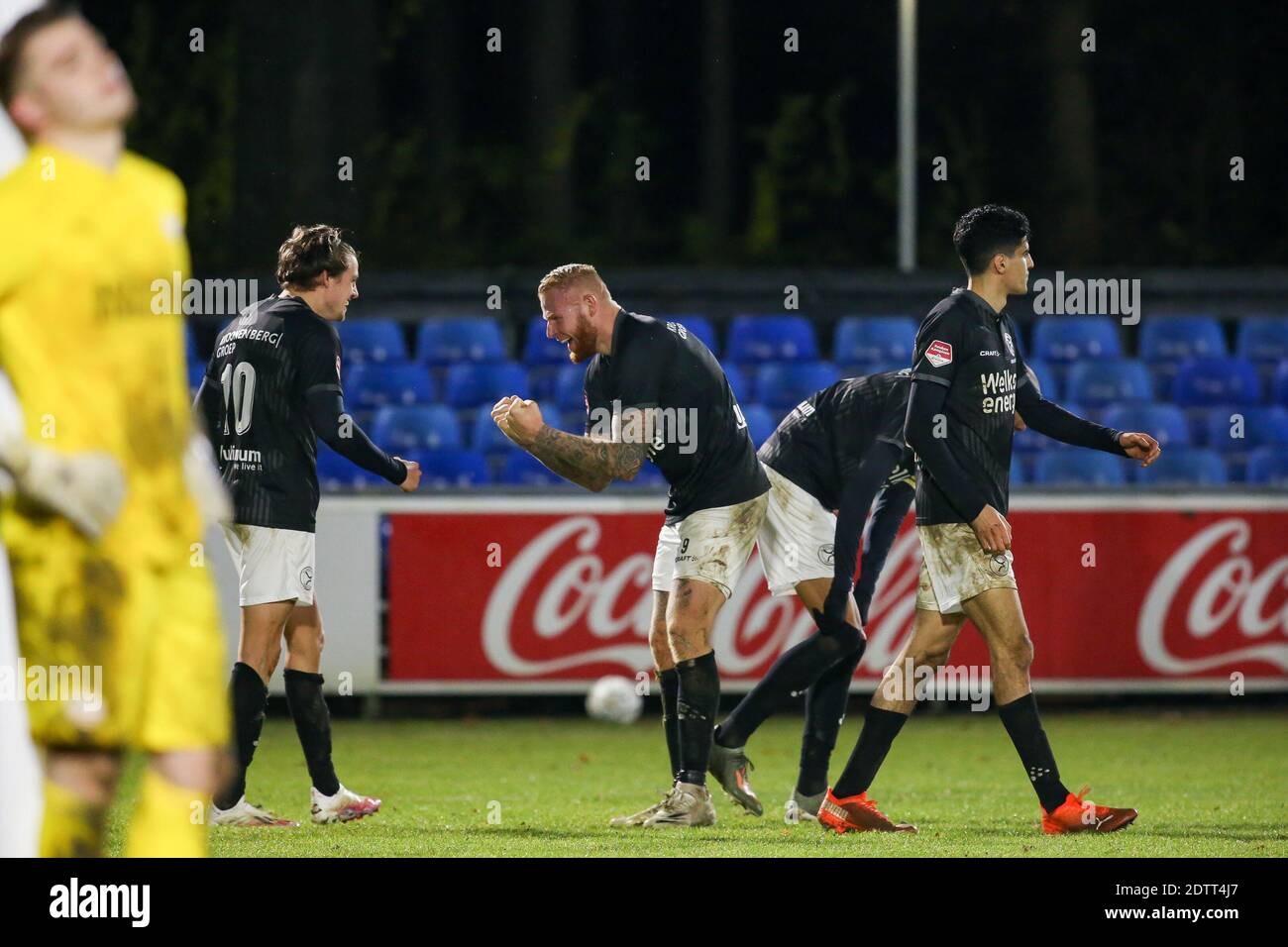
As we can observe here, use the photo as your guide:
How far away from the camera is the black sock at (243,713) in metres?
6.78

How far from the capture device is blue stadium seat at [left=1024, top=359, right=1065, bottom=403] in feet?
42.5

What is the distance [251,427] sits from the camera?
6.89 meters

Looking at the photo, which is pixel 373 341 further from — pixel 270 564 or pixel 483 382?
pixel 270 564

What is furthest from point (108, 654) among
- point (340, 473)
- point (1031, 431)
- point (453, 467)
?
point (1031, 431)

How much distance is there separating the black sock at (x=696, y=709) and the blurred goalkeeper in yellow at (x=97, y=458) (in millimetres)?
3426

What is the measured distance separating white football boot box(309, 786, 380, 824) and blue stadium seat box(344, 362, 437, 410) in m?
6.23

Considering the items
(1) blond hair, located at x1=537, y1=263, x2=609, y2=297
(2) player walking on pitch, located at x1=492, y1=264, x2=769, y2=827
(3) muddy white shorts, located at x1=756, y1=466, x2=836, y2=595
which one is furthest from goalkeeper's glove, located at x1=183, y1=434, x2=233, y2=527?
(3) muddy white shorts, located at x1=756, y1=466, x2=836, y2=595

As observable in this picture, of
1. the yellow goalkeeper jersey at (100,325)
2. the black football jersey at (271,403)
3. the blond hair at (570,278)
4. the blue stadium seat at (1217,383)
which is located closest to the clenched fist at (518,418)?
the blond hair at (570,278)

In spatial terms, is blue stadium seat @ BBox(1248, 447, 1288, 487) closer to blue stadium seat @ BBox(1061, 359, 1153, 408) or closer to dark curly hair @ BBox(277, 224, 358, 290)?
blue stadium seat @ BBox(1061, 359, 1153, 408)

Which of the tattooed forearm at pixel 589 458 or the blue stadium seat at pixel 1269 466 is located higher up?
the tattooed forearm at pixel 589 458

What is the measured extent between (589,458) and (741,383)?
672 cm

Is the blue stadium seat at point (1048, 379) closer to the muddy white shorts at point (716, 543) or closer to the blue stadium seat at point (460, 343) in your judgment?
the blue stadium seat at point (460, 343)

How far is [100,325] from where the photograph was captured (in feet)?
11.3

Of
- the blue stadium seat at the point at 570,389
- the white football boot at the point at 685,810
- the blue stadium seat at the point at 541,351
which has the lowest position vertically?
the white football boot at the point at 685,810
